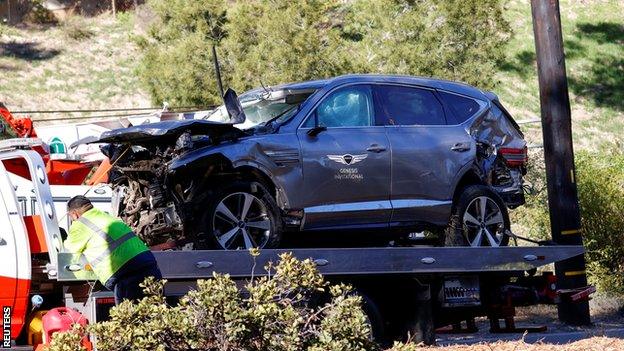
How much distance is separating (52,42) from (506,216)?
102 feet

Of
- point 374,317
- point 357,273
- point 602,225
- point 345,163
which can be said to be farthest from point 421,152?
point 602,225

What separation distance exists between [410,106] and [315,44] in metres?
11.5

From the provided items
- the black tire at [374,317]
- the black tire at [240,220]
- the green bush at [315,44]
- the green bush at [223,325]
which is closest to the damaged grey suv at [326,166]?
the black tire at [240,220]

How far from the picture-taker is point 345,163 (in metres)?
10.7

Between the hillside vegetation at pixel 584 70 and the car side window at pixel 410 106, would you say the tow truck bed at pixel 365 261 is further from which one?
the hillside vegetation at pixel 584 70

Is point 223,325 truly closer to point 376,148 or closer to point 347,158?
point 347,158

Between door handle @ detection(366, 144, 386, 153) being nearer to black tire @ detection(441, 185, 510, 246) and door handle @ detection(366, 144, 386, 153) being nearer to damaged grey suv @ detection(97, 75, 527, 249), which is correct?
damaged grey suv @ detection(97, 75, 527, 249)

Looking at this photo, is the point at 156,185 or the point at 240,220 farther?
the point at 240,220

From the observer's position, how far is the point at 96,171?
11.2 m

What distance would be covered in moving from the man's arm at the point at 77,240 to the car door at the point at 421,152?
3.37m

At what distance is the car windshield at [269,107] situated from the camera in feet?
35.8

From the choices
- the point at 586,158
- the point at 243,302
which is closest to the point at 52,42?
the point at 586,158

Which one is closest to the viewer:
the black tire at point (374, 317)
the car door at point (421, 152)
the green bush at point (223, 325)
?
the green bush at point (223, 325)

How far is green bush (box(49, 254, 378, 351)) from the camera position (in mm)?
6867
